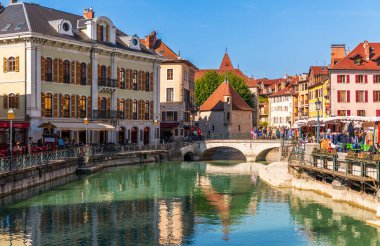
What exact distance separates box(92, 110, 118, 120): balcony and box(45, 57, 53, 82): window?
19.5ft

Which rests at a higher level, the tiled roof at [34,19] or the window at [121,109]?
the tiled roof at [34,19]

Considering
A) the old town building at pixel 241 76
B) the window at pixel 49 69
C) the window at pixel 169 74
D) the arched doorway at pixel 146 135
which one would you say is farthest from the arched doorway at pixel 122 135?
the old town building at pixel 241 76

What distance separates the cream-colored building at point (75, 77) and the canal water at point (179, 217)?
10656mm

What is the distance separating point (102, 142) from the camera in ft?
181

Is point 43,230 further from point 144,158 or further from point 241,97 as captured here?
point 241,97

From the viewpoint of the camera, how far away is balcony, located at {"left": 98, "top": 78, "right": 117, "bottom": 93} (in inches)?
2136

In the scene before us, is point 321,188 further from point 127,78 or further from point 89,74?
point 127,78

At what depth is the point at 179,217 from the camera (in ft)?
89.8

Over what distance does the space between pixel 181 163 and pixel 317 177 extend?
24435mm

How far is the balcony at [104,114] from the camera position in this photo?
53.5m

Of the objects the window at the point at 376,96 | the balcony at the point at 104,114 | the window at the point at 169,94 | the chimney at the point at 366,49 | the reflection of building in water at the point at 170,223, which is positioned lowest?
the reflection of building in water at the point at 170,223

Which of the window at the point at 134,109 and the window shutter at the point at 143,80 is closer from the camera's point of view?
the window at the point at 134,109

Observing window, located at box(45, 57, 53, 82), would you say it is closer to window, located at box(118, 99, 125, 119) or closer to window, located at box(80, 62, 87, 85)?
window, located at box(80, 62, 87, 85)

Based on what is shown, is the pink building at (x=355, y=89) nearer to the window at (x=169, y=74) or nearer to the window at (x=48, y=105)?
the window at (x=169, y=74)
